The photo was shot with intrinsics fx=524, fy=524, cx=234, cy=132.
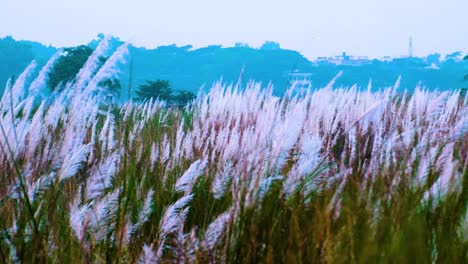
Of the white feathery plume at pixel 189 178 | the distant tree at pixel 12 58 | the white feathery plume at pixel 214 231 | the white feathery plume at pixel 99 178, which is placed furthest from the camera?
the distant tree at pixel 12 58

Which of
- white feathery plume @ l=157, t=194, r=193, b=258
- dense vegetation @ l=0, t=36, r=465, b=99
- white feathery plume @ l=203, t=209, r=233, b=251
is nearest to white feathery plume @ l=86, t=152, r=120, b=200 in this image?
white feathery plume @ l=157, t=194, r=193, b=258

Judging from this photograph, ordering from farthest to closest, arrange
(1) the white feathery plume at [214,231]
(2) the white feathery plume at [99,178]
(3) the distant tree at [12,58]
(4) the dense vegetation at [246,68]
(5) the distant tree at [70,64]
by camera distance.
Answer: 1. (4) the dense vegetation at [246,68]
2. (3) the distant tree at [12,58]
3. (5) the distant tree at [70,64]
4. (2) the white feathery plume at [99,178]
5. (1) the white feathery plume at [214,231]

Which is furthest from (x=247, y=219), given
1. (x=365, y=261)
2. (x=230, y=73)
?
(x=230, y=73)

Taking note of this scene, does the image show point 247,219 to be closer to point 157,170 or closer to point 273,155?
point 273,155

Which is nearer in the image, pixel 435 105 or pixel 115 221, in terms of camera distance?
pixel 115 221

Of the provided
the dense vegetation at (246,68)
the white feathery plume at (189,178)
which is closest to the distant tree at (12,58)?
the dense vegetation at (246,68)

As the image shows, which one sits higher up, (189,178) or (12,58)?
(189,178)

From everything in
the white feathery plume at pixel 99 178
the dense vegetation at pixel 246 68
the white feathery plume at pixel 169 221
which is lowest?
the dense vegetation at pixel 246 68

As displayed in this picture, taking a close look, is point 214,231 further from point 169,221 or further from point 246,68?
point 246,68

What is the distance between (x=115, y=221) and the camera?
1.48 m

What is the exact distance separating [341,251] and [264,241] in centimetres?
30

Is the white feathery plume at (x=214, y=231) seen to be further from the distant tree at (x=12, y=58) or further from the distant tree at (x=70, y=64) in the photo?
the distant tree at (x=12, y=58)

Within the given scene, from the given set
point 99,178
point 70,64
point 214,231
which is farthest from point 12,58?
point 214,231

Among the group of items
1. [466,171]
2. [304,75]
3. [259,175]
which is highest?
[304,75]
